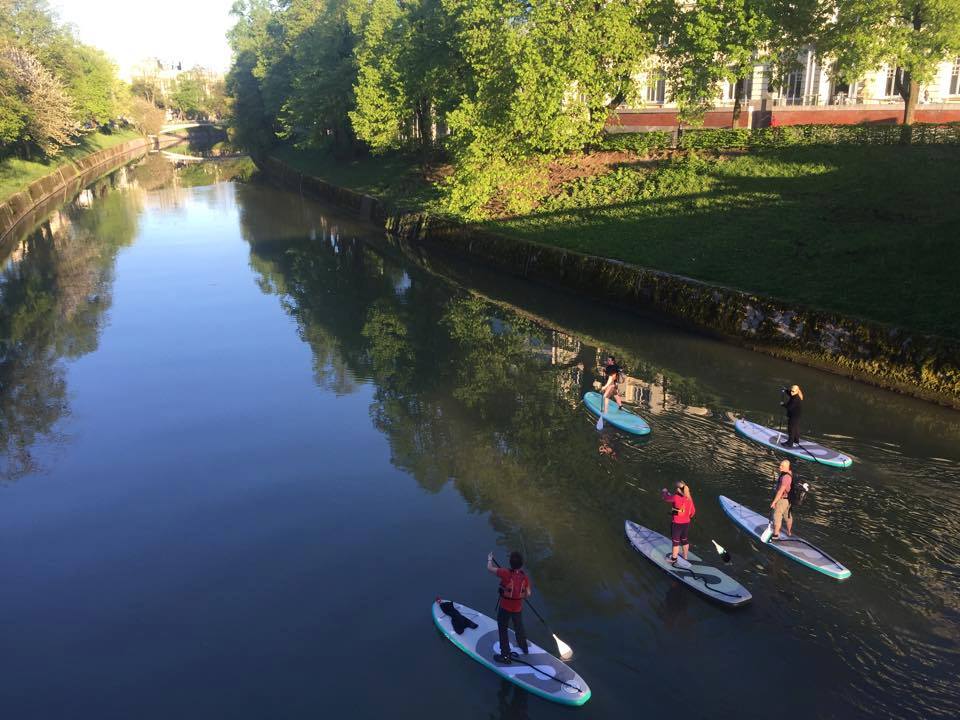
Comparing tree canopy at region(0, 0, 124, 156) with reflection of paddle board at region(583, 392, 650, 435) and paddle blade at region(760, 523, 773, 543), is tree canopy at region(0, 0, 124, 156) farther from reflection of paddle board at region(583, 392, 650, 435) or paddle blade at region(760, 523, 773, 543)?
paddle blade at region(760, 523, 773, 543)

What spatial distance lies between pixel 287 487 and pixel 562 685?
842cm

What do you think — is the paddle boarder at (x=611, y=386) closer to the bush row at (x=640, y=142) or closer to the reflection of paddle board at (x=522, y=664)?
the reflection of paddle board at (x=522, y=664)

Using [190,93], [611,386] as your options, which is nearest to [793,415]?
[611,386]

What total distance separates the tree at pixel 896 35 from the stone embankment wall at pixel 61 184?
49.7 metres

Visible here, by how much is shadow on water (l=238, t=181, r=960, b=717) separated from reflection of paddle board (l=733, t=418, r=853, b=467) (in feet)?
0.99

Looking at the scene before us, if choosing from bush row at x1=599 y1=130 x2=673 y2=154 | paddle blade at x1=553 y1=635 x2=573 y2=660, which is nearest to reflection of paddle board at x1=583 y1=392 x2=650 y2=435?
paddle blade at x1=553 y1=635 x2=573 y2=660

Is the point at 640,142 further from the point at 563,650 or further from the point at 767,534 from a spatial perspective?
the point at 563,650

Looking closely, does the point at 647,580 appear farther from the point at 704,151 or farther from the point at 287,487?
the point at 704,151

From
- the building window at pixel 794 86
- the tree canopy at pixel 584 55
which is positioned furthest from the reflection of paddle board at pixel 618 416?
the building window at pixel 794 86

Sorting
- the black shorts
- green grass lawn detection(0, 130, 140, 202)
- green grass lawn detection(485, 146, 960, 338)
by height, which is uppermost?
green grass lawn detection(0, 130, 140, 202)

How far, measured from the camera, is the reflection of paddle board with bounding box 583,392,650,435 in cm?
1828

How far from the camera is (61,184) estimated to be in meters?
71.2

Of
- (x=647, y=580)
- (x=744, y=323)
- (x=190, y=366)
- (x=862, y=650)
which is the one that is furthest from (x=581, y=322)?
(x=862, y=650)

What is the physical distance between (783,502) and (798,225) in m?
19.4
